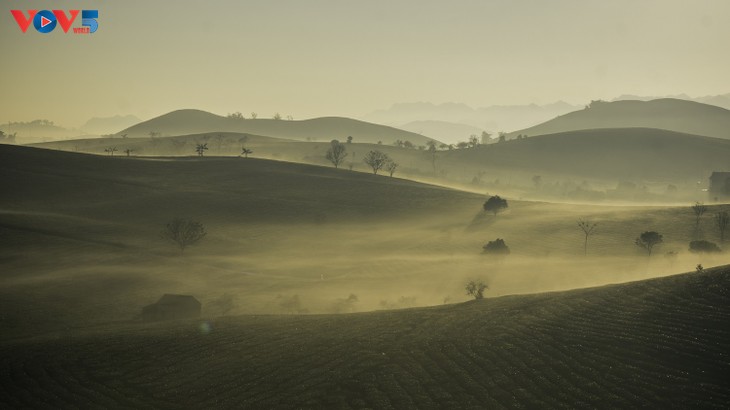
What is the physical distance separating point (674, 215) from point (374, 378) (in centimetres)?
6534

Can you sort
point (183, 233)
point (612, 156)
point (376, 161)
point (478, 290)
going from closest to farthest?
point (478, 290)
point (183, 233)
point (376, 161)
point (612, 156)

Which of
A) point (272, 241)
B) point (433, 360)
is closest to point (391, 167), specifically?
point (272, 241)

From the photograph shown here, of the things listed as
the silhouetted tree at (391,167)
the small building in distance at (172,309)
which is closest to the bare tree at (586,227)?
the small building in distance at (172,309)

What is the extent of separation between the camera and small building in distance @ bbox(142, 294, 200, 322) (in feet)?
117

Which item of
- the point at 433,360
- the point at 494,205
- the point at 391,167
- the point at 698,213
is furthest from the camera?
the point at 391,167

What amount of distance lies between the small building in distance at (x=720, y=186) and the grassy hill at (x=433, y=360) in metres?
96.3

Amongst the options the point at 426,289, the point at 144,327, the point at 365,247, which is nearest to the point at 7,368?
the point at 144,327

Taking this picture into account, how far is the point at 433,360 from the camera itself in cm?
2017

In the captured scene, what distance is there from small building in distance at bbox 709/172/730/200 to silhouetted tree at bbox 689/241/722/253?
192 ft

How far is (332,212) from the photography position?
8306 centimetres

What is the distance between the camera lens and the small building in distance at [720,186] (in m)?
104

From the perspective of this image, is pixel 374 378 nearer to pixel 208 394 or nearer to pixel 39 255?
pixel 208 394

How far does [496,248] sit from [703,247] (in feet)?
68.5

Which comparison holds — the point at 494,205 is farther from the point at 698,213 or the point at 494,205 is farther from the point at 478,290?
the point at 478,290
